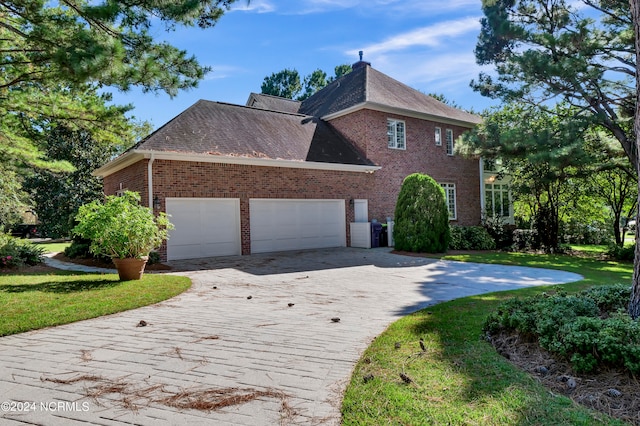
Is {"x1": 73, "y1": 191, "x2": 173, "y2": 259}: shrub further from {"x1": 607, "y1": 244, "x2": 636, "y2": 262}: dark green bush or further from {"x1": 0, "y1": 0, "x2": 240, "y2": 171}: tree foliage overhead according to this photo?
{"x1": 607, "y1": 244, "x2": 636, "y2": 262}: dark green bush

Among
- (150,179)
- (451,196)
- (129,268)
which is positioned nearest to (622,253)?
(451,196)

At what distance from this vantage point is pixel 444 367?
130 inches

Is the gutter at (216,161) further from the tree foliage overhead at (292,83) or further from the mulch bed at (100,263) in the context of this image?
the tree foliage overhead at (292,83)

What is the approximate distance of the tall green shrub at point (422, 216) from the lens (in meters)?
14.0

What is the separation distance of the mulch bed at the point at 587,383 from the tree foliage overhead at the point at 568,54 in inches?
498

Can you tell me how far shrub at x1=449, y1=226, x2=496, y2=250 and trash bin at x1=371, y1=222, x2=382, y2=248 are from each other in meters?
2.97

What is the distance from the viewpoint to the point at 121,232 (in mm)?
8102

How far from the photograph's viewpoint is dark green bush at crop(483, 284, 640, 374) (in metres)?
2.97

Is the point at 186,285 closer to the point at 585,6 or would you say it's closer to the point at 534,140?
the point at 534,140

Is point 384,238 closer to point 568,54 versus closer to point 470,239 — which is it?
point 470,239

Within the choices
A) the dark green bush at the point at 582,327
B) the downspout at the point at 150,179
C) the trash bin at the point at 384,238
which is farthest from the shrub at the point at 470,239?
the dark green bush at the point at 582,327

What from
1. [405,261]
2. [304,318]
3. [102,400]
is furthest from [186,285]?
[405,261]

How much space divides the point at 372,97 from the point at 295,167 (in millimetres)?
5674

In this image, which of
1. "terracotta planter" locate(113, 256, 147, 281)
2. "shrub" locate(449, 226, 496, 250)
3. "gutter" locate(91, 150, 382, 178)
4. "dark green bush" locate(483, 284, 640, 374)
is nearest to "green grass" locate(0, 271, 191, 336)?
"terracotta planter" locate(113, 256, 147, 281)
